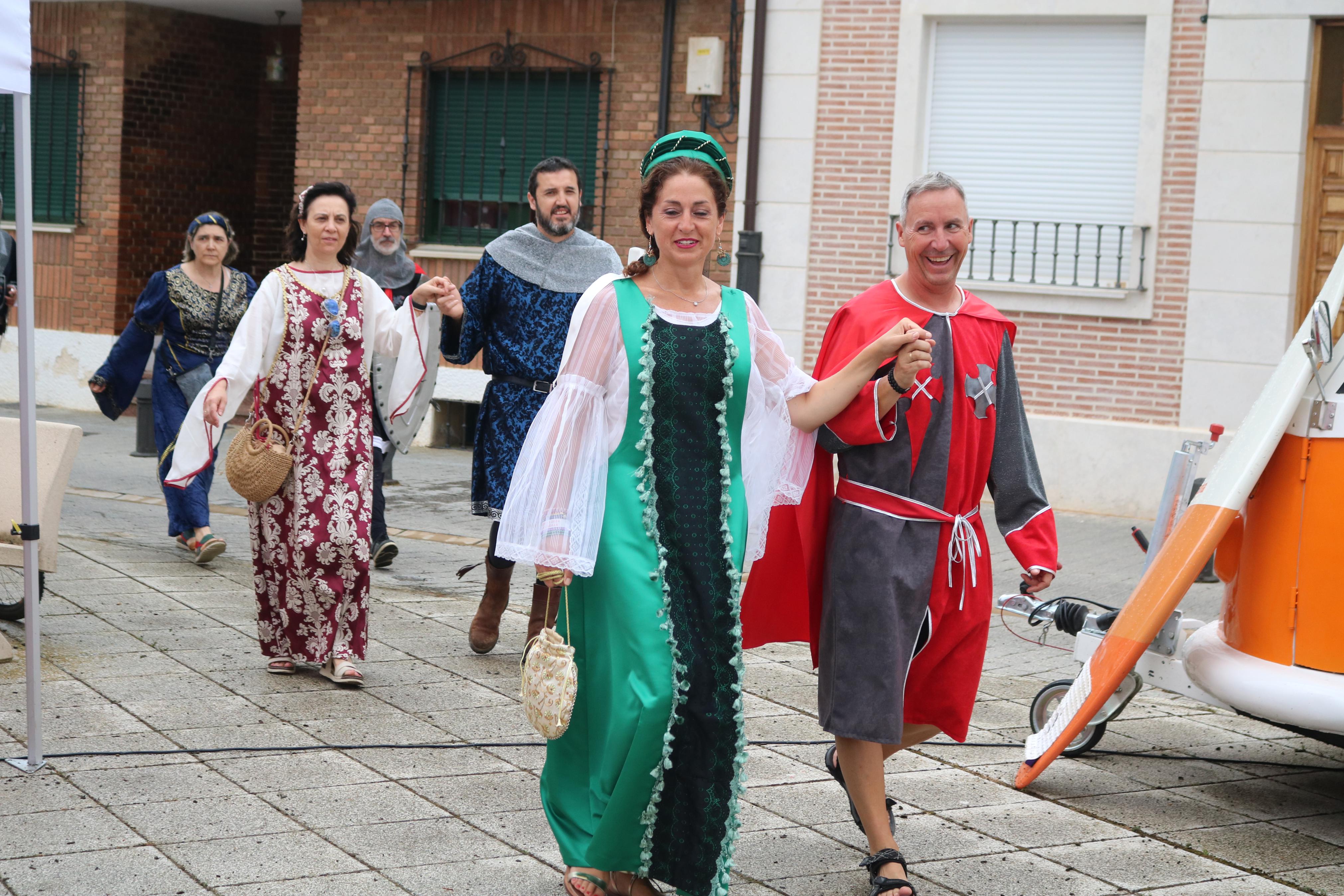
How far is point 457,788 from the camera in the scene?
4902mm

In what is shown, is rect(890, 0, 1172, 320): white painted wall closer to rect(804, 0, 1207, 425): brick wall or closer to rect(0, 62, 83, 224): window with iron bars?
rect(804, 0, 1207, 425): brick wall

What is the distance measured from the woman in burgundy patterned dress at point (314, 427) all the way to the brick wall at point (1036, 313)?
23.1ft

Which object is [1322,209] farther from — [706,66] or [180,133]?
[180,133]

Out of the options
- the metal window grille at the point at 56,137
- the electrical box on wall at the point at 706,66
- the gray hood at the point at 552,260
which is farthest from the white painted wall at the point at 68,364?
the gray hood at the point at 552,260

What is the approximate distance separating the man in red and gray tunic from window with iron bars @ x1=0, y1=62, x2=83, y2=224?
14.0 meters

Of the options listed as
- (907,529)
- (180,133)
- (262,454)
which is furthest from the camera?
(180,133)

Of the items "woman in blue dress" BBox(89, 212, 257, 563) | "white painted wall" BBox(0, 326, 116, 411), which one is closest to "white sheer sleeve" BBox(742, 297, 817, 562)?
"woman in blue dress" BBox(89, 212, 257, 563)

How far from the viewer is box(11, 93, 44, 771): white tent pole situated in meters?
4.80

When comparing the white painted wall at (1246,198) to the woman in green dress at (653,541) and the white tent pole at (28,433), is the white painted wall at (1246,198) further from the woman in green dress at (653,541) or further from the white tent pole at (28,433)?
the white tent pole at (28,433)

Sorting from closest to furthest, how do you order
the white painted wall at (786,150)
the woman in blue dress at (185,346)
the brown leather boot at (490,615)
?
the brown leather boot at (490,615) < the woman in blue dress at (185,346) < the white painted wall at (786,150)

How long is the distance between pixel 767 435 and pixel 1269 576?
1.75m

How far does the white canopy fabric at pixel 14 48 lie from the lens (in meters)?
4.61

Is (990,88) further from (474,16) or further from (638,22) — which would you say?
(474,16)

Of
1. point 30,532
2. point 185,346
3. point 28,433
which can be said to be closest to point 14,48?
point 28,433
